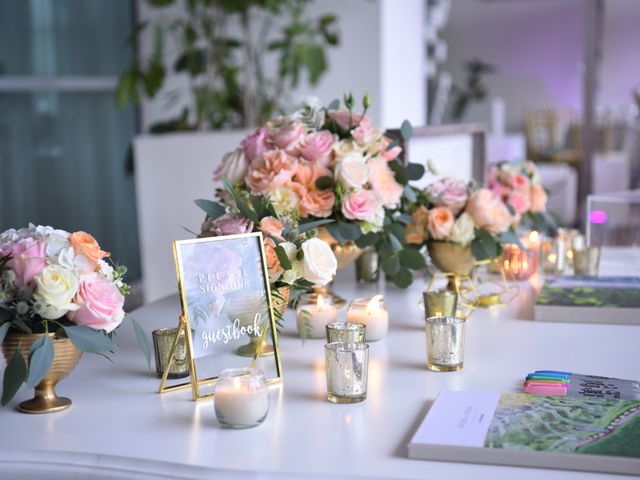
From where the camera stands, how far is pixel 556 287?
5.80 ft

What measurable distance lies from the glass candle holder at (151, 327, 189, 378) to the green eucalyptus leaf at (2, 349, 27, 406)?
0.22 meters

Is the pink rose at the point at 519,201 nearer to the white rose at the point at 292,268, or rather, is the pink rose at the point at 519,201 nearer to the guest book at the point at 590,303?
the guest book at the point at 590,303

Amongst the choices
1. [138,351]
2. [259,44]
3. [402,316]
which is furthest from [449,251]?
[259,44]

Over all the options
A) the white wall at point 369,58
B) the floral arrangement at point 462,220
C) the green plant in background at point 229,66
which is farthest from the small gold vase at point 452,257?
the white wall at point 369,58

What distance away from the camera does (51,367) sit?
3.56 feet

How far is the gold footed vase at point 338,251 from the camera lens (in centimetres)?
165

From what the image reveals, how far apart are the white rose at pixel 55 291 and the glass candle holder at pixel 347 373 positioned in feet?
1.08

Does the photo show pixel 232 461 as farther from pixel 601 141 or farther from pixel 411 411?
pixel 601 141

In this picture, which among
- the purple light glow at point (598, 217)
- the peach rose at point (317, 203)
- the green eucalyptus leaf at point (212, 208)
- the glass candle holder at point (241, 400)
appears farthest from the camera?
the purple light glow at point (598, 217)

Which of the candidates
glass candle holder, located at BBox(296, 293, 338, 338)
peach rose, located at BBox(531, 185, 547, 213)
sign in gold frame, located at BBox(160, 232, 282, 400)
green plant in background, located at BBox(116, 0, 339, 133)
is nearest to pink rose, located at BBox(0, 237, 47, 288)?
sign in gold frame, located at BBox(160, 232, 282, 400)

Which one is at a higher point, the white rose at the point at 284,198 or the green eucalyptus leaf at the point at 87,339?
the white rose at the point at 284,198

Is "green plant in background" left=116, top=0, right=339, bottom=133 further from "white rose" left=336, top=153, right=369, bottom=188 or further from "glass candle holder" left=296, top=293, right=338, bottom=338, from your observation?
"glass candle holder" left=296, top=293, right=338, bottom=338

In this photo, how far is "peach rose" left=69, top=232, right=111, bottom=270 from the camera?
111 centimetres

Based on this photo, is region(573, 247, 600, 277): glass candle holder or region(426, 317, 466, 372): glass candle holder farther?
region(573, 247, 600, 277): glass candle holder
